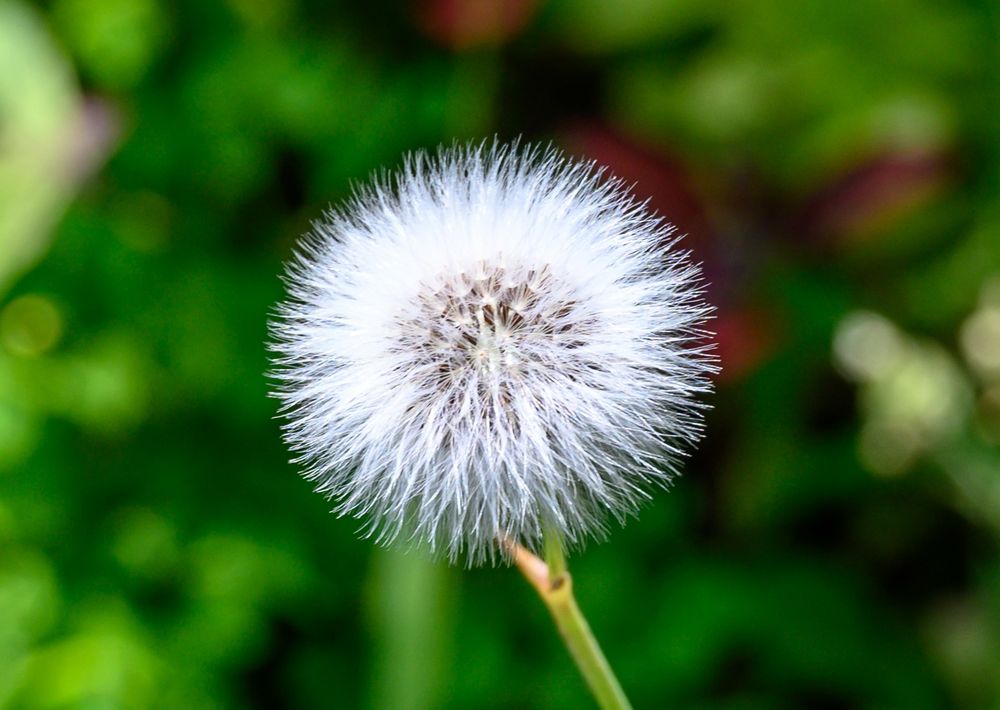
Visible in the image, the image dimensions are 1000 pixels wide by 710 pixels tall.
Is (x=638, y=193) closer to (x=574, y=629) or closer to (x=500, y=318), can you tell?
(x=500, y=318)

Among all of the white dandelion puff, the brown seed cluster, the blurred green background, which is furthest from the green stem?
the blurred green background

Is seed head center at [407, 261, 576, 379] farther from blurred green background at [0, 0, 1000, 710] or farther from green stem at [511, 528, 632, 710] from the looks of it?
blurred green background at [0, 0, 1000, 710]

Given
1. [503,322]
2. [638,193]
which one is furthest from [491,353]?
[638,193]

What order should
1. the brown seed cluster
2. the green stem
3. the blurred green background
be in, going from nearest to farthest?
the green stem, the brown seed cluster, the blurred green background

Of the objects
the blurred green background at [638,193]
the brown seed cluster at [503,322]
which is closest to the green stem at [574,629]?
the brown seed cluster at [503,322]

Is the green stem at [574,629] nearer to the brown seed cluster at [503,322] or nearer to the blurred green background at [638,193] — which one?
the brown seed cluster at [503,322]
